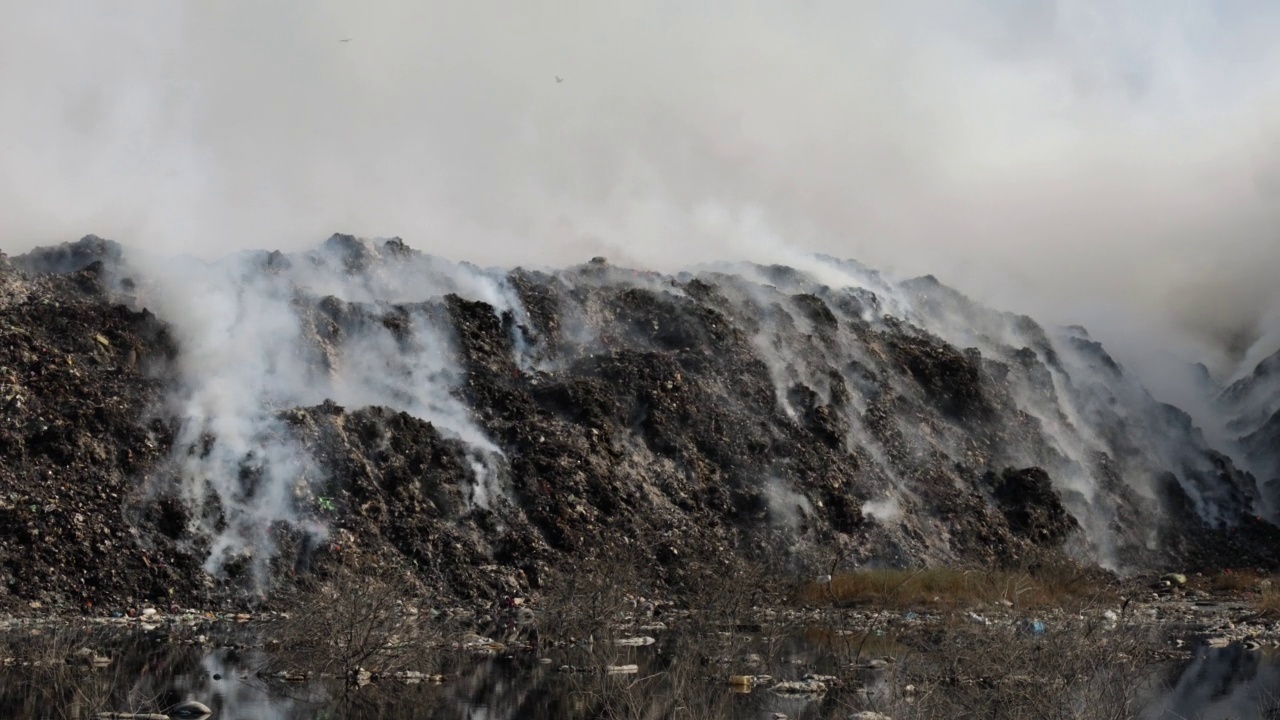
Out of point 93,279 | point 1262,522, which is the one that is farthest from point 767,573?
point 1262,522

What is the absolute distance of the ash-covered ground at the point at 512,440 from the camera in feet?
127

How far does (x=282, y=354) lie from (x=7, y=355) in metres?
8.93

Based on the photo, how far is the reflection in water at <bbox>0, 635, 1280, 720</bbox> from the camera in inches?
832

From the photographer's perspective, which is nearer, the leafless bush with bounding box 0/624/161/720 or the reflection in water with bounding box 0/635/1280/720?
the leafless bush with bounding box 0/624/161/720

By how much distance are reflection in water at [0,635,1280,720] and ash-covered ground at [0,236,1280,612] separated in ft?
16.1

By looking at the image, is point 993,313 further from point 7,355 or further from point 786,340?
point 7,355

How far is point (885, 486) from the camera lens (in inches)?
2172

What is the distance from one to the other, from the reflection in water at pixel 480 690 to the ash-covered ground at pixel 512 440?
4907mm

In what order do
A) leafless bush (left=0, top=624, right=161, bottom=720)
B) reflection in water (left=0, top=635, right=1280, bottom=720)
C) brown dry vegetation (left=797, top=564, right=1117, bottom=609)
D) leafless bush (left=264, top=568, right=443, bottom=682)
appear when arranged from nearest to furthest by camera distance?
leafless bush (left=0, top=624, right=161, bottom=720)
reflection in water (left=0, top=635, right=1280, bottom=720)
leafless bush (left=264, top=568, right=443, bottom=682)
brown dry vegetation (left=797, top=564, right=1117, bottom=609)

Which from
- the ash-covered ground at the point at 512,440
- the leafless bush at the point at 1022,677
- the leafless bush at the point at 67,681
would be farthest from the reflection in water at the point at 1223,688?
the leafless bush at the point at 67,681

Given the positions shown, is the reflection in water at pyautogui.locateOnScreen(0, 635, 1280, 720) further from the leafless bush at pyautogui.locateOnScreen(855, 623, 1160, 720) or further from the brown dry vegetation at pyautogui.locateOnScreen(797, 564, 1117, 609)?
the brown dry vegetation at pyautogui.locateOnScreen(797, 564, 1117, 609)

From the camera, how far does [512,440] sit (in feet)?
158

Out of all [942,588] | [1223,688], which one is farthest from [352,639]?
[942,588]

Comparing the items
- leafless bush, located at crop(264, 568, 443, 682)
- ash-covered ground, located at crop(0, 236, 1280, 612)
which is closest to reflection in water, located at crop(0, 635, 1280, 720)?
leafless bush, located at crop(264, 568, 443, 682)
